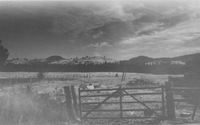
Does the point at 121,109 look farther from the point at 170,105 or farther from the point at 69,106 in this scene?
the point at 69,106

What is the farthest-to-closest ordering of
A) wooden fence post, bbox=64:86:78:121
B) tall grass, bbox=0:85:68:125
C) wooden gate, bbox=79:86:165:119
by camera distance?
wooden fence post, bbox=64:86:78:121 → wooden gate, bbox=79:86:165:119 → tall grass, bbox=0:85:68:125

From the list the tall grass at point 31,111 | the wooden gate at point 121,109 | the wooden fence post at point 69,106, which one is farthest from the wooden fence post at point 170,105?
the tall grass at point 31,111

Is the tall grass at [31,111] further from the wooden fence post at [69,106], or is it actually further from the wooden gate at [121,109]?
the wooden gate at [121,109]

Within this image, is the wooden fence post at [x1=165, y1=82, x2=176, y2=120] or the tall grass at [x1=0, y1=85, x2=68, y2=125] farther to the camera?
the wooden fence post at [x1=165, y1=82, x2=176, y2=120]

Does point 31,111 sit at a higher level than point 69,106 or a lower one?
lower

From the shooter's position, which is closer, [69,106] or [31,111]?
[31,111]

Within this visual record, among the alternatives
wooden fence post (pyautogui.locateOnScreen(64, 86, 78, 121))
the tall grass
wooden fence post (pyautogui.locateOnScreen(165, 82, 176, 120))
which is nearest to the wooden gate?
wooden fence post (pyautogui.locateOnScreen(165, 82, 176, 120))

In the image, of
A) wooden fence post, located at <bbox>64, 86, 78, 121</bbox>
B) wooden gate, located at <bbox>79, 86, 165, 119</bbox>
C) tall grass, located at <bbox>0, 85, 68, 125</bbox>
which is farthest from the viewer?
wooden fence post, located at <bbox>64, 86, 78, 121</bbox>

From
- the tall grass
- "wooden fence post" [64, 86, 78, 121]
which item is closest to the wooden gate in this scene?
"wooden fence post" [64, 86, 78, 121]

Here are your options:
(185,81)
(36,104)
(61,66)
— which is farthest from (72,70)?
(36,104)

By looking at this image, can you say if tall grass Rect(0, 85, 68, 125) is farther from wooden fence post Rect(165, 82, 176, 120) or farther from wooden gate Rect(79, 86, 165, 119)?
wooden fence post Rect(165, 82, 176, 120)

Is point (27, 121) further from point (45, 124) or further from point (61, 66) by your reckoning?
point (61, 66)

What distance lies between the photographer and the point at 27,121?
8.23 metres

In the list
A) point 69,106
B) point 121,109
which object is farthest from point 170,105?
point 69,106
